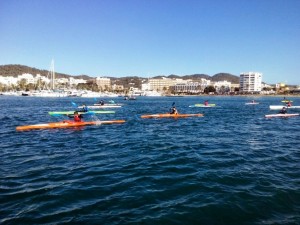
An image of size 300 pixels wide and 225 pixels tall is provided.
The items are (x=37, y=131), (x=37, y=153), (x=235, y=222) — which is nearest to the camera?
(x=235, y=222)

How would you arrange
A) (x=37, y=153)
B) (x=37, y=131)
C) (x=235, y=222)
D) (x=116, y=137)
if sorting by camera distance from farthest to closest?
(x=37, y=131)
(x=116, y=137)
(x=37, y=153)
(x=235, y=222)

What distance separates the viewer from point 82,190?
10641 mm

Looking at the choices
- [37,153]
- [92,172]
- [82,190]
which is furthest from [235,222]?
[37,153]

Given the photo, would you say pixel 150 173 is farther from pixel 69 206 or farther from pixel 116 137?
pixel 116 137

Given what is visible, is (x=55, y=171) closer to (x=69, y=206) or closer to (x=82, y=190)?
(x=82, y=190)

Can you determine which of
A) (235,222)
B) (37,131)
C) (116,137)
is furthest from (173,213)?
(37,131)

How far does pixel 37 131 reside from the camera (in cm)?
2561

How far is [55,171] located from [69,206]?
14.3ft

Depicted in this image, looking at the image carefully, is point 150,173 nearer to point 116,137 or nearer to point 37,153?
point 37,153

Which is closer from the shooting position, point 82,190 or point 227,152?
point 82,190

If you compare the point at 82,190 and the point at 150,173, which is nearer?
the point at 82,190

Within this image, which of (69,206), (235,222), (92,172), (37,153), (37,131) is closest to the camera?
(235,222)

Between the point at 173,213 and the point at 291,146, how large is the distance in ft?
49.3

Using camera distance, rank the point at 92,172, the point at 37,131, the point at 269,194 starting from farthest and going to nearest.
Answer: the point at 37,131 < the point at 92,172 < the point at 269,194
